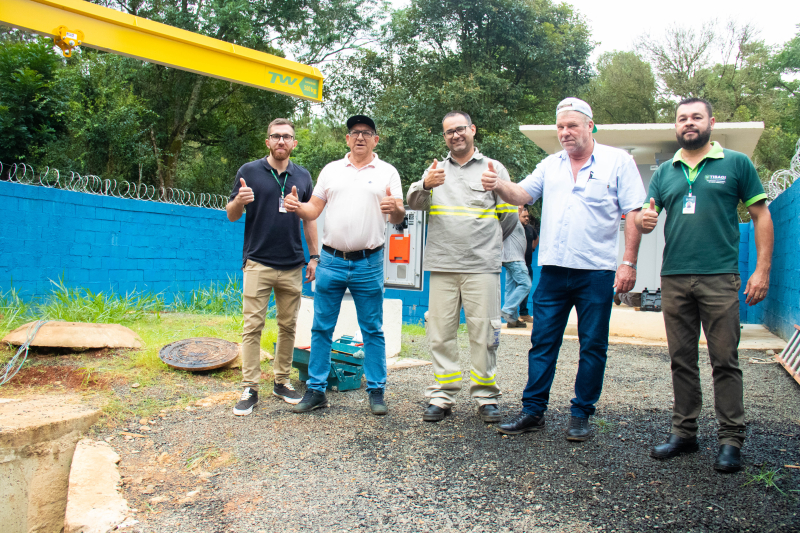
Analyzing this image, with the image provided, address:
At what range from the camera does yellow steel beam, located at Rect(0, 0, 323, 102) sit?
19.3 feet

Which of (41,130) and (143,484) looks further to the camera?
(41,130)

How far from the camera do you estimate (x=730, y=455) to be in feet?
8.96

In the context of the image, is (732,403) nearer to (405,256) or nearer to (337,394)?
(337,394)

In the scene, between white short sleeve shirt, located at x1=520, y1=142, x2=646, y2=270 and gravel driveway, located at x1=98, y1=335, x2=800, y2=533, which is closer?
gravel driveway, located at x1=98, y1=335, x2=800, y2=533

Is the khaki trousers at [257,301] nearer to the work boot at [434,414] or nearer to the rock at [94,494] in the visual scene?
the rock at [94,494]

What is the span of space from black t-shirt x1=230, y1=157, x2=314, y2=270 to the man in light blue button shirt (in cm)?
142

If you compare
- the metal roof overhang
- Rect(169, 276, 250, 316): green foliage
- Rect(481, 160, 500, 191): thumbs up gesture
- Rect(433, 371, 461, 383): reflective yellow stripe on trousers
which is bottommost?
Rect(169, 276, 250, 316): green foliage

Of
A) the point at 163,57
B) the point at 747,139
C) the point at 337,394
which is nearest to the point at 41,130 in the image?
the point at 163,57

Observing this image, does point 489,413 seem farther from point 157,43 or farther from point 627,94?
point 627,94

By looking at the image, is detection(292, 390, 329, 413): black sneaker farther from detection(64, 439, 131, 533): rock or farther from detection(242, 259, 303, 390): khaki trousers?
detection(64, 439, 131, 533): rock

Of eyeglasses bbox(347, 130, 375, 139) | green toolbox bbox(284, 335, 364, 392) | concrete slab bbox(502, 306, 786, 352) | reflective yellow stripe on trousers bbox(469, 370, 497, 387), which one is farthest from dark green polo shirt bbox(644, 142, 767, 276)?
concrete slab bbox(502, 306, 786, 352)

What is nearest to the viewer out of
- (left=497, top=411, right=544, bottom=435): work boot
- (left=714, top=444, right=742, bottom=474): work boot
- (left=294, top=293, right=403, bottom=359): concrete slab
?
(left=714, top=444, right=742, bottom=474): work boot

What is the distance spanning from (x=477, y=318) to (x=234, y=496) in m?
1.81

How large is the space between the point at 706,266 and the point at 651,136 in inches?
262
